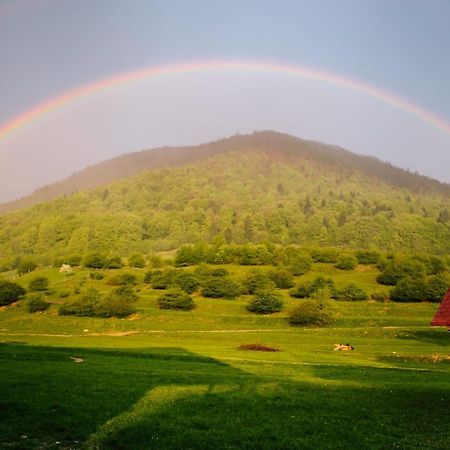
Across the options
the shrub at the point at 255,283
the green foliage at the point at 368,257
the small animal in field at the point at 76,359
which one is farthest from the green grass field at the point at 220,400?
the green foliage at the point at 368,257

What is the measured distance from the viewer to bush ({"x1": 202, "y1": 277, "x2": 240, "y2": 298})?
126m

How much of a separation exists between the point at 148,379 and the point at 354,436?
1443 centimetres

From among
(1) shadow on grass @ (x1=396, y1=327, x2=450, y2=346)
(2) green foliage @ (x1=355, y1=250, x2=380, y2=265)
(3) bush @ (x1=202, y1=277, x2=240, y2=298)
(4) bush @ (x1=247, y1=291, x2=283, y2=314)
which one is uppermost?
(2) green foliage @ (x1=355, y1=250, x2=380, y2=265)

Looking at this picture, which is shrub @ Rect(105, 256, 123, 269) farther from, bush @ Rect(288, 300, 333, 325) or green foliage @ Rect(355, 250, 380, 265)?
bush @ Rect(288, 300, 333, 325)

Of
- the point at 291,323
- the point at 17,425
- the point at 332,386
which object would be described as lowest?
the point at 291,323

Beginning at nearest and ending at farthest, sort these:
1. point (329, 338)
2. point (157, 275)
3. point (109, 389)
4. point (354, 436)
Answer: point (354, 436)
point (109, 389)
point (329, 338)
point (157, 275)

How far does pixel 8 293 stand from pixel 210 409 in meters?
113

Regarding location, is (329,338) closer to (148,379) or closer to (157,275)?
(148,379)

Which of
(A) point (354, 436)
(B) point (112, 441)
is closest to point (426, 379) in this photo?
(A) point (354, 436)

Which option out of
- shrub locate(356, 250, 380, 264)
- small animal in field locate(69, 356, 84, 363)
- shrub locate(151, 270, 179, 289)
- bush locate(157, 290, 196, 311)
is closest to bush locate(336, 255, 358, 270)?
shrub locate(356, 250, 380, 264)

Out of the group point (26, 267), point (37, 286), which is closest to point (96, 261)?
point (26, 267)

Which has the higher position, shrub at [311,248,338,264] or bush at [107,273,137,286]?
shrub at [311,248,338,264]

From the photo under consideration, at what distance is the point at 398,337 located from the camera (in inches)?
2908

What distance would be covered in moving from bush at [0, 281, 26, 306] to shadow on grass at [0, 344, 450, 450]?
9468 centimetres
